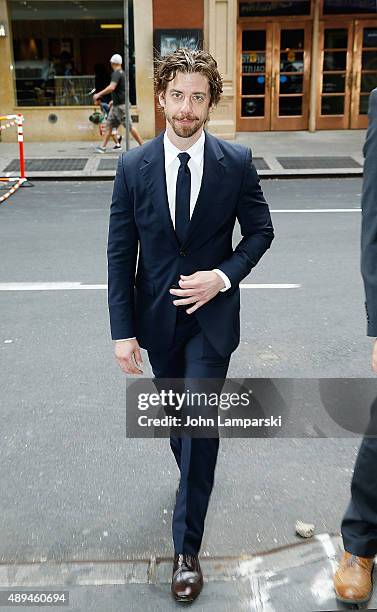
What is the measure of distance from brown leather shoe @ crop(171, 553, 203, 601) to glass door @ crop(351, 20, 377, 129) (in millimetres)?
17476

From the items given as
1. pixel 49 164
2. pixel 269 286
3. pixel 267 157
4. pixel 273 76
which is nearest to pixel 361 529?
pixel 269 286

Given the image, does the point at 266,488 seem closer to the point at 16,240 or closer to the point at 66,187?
the point at 16,240

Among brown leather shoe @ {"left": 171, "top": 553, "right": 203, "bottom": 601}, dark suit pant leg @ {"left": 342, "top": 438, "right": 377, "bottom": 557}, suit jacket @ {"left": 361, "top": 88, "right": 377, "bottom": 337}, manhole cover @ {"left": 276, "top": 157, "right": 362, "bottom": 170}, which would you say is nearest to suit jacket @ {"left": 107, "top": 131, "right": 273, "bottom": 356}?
suit jacket @ {"left": 361, "top": 88, "right": 377, "bottom": 337}

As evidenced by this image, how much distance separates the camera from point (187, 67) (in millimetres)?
2838

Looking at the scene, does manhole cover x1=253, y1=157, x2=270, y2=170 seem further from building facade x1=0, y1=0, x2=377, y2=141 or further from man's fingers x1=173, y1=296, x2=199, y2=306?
man's fingers x1=173, y1=296, x2=199, y2=306

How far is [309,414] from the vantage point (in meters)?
4.62

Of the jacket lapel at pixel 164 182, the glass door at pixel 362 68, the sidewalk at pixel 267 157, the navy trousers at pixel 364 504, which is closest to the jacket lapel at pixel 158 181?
the jacket lapel at pixel 164 182

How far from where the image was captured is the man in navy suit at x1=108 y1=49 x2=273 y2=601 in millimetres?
2936

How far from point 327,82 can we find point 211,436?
17.4 m

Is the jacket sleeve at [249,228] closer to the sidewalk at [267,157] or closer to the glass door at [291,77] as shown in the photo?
the sidewalk at [267,157]

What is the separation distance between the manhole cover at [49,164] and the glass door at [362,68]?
7541mm

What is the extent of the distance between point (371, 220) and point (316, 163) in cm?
1280

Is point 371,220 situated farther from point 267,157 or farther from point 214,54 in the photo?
point 214,54

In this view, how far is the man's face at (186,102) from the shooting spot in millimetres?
2838
